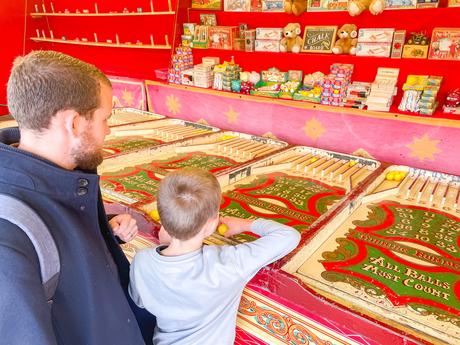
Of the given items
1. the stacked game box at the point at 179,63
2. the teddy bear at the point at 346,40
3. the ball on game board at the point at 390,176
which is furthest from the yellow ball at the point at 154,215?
the stacked game box at the point at 179,63

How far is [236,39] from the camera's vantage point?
3.27 meters

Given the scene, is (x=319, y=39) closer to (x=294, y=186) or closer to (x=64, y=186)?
(x=294, y=186)

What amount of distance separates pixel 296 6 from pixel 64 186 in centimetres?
256

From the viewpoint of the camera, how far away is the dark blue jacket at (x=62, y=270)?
0.66 meters

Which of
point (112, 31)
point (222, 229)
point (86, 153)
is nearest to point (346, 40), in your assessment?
point (222, 229)

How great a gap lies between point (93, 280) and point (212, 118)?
256 centimetres

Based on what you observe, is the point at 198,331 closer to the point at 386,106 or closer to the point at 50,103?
the point at 50,103

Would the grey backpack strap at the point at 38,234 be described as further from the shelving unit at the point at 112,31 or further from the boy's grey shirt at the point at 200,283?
the shelving unit at the point at 112,31

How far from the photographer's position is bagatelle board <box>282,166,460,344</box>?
1120 millimetres

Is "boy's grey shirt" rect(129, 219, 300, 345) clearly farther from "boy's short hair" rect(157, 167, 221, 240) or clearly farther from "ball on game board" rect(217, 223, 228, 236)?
"ball on game board" rect(217, 223, 228, 236)

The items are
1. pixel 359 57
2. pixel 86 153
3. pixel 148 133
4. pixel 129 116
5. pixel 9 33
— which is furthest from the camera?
pixel 9 33

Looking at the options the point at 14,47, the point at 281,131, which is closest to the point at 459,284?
the point at 281,131

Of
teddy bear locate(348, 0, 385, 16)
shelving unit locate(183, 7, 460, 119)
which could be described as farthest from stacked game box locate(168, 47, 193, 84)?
teddy bear locate(348, 0, 385, 16)

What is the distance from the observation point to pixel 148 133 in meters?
3.17
